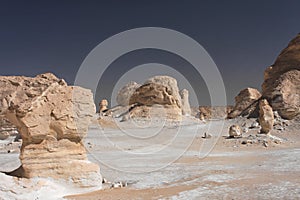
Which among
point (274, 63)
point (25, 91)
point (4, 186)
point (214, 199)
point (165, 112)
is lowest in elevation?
point (214, 199)

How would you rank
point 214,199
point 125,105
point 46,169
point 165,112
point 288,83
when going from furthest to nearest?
point 125,105, point 165,112, point 288,83, point 46,169, point 214,199

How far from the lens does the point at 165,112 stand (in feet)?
109

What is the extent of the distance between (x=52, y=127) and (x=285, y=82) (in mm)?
24028

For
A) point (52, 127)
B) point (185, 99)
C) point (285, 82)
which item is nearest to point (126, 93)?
point (185, 99)

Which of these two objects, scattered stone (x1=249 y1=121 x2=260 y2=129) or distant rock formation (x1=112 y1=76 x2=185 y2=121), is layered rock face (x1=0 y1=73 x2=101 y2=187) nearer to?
scattered stone (x1=249 y1=121 x2=260 y2=129)

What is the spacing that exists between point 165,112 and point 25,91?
26625 mm

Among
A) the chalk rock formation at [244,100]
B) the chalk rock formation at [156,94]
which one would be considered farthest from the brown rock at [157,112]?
the chalk rock formation at [244,100]

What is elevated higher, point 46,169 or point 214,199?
point 46,169

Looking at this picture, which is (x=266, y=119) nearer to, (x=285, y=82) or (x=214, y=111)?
(x=285, y=82)

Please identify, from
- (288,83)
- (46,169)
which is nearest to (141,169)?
(46,169)

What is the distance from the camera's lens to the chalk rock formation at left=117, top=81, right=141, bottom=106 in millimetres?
41594

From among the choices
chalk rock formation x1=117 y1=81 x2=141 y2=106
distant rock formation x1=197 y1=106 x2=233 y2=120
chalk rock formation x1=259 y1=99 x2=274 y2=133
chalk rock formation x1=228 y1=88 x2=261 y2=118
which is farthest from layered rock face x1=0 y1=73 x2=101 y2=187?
distant rock formation x1=197 y1=106 x2=233 y2=120

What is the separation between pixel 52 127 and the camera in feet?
23.4

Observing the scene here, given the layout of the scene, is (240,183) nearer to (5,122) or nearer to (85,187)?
(85,187)
